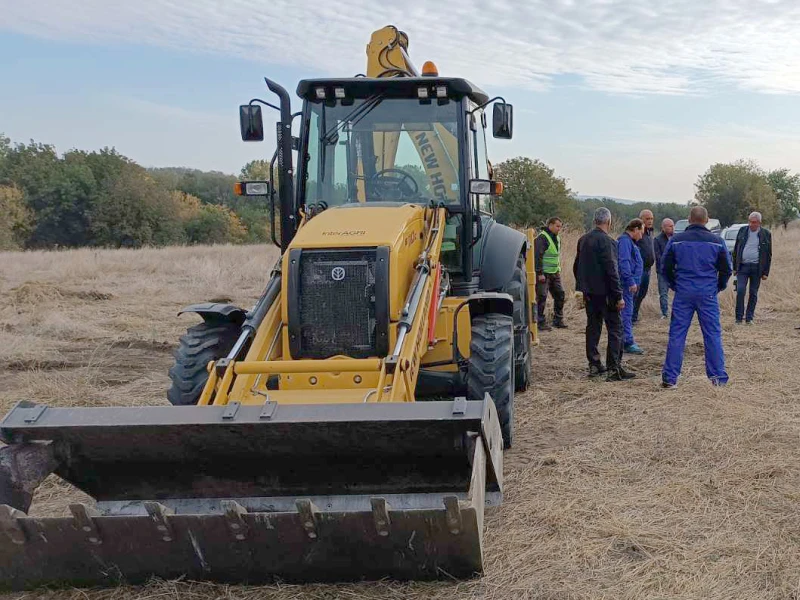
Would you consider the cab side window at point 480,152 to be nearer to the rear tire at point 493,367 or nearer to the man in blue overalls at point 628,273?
the rear tire at point 493,367

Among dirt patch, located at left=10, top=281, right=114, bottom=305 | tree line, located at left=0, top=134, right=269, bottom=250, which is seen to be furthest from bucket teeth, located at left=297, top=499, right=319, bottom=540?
tree line, located at left=0, top=134, right=269, bottom=250

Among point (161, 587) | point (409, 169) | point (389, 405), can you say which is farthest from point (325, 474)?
point (409, 169)

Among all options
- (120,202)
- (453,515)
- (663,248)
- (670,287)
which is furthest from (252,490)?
(120,202)

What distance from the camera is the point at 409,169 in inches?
235

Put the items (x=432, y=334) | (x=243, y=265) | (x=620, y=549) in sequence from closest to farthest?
(x=620, y=549)
(x=432, y=334)
(x=243, y=265)

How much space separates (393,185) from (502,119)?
1020 millimetres

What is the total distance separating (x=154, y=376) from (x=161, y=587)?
4988 millimetres

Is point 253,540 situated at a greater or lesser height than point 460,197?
lesser

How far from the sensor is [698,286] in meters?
7.04

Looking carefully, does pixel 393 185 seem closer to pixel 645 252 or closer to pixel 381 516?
pixel 381 516

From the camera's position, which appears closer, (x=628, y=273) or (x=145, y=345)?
(x=628, y=273)

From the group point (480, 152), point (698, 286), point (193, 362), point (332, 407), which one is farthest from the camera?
point (698, 286)

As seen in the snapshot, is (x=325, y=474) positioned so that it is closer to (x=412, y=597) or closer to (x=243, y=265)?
(x=412, y=597)

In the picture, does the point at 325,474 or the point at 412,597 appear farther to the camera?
the point at 325,474
